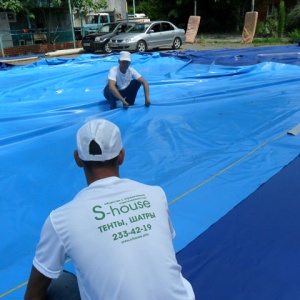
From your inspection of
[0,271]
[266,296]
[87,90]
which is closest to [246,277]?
[266,296]

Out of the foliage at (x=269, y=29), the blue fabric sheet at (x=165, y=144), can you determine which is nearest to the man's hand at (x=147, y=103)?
the blue fabric sheet at (x=165, y=144)

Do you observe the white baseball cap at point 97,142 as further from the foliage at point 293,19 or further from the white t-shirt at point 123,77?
the foliage at point 293,19

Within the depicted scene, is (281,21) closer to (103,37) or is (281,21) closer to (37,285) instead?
(103,37)

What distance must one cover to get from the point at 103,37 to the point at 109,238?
48.4 ft

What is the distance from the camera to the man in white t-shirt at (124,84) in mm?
5570

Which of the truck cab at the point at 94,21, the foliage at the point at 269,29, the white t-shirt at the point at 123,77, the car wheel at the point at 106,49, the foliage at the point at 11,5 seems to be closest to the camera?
the white t-shirt at the point at 123,77

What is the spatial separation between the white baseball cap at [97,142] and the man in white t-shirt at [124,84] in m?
4.17

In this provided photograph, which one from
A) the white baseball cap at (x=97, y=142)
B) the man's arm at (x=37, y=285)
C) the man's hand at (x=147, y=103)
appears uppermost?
the white baseball cap at (x=97, y=142)

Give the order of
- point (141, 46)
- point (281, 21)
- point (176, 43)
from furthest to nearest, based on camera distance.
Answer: point (281, 21) → point (176, 43) → point (141, 46)

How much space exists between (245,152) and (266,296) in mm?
2183

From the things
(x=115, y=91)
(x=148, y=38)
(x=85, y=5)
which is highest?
(x=85, y=5)

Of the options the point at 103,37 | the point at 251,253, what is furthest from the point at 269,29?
the point at 251,253

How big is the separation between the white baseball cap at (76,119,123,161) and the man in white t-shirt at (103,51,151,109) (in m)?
4.17

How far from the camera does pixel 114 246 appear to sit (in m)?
1.19
